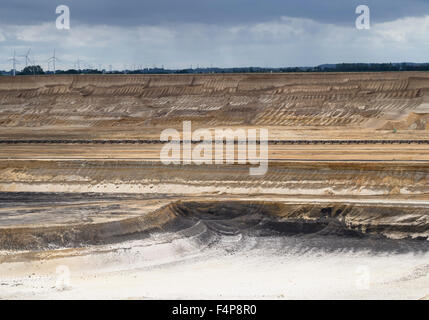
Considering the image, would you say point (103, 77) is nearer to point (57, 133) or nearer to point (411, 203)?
point (57, 133)

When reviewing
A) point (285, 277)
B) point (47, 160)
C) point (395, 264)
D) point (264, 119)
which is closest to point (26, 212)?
point (47, 160)

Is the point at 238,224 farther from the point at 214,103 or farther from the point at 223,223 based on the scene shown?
the point at 214,103
